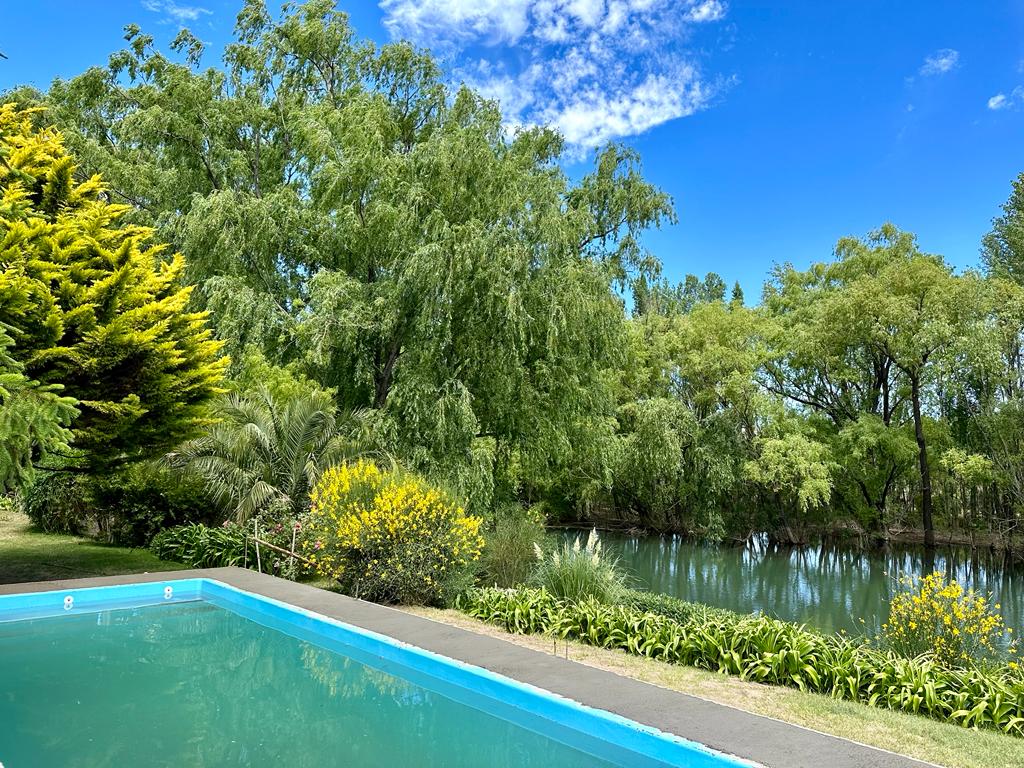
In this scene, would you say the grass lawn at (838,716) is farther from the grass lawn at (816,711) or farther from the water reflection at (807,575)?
the water reflection at (807,575)

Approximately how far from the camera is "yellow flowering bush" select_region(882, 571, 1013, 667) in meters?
5.95

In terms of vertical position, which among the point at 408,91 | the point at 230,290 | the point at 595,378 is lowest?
the point at 595,378

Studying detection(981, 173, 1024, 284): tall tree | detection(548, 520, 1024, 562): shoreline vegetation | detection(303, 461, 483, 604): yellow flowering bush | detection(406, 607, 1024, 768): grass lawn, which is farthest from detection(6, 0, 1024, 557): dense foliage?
detection(981, 173, 1024, 284): tall tree

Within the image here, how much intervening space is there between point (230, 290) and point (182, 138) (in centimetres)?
539

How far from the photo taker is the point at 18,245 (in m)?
7.96

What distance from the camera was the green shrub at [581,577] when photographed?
27.4 feet

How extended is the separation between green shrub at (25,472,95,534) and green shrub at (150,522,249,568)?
3.02 meters

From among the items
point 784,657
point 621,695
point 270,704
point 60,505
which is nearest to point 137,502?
point 60,505

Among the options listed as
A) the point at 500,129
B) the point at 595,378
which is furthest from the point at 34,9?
the point at 595,378

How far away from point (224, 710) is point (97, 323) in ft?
17.7

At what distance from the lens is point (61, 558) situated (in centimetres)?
1191

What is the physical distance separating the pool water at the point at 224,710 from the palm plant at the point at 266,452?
397cm

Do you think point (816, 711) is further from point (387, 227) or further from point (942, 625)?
point (387, 227)

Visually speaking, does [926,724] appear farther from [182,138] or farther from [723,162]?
[723,162]
